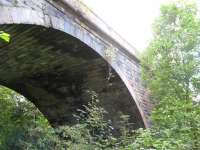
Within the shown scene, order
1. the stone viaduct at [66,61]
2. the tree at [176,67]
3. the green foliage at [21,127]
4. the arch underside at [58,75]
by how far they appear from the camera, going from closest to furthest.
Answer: the stone viaduct at [66,61] → the arch underside at [58,75] → the tree at [176,67] → the green foliage at [21,127]

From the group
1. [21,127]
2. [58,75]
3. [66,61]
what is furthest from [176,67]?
[21,127]

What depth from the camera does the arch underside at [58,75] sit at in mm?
5539

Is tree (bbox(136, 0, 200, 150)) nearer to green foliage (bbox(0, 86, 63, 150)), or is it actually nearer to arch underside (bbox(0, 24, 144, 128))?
arch underside (bbox(0, 24, 144, 128))

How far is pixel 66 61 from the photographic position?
6.55 metres

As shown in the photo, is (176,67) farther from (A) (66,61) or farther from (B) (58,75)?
(B) (58,75)

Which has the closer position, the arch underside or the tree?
the arch underside

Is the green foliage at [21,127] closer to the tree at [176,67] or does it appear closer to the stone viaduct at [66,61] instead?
the stone viaduct at [66,61]

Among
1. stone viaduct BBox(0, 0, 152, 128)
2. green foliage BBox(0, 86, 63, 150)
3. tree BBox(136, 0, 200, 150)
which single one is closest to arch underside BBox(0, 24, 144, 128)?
stone viaduct BBox(0, 0, 152, 128)

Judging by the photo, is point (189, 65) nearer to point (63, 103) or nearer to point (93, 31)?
point (93, 31)

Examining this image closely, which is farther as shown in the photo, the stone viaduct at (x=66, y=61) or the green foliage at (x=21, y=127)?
the green foliage at (x=21, y=127)

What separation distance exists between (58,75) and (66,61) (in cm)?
68

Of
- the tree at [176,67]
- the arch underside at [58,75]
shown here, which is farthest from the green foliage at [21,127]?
the tree at [176,67]

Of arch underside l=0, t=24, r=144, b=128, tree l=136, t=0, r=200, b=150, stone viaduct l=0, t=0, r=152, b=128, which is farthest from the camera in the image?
tree l=136, t=0, r=200, b=150

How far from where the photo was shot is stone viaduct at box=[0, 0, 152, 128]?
489 centimetres
